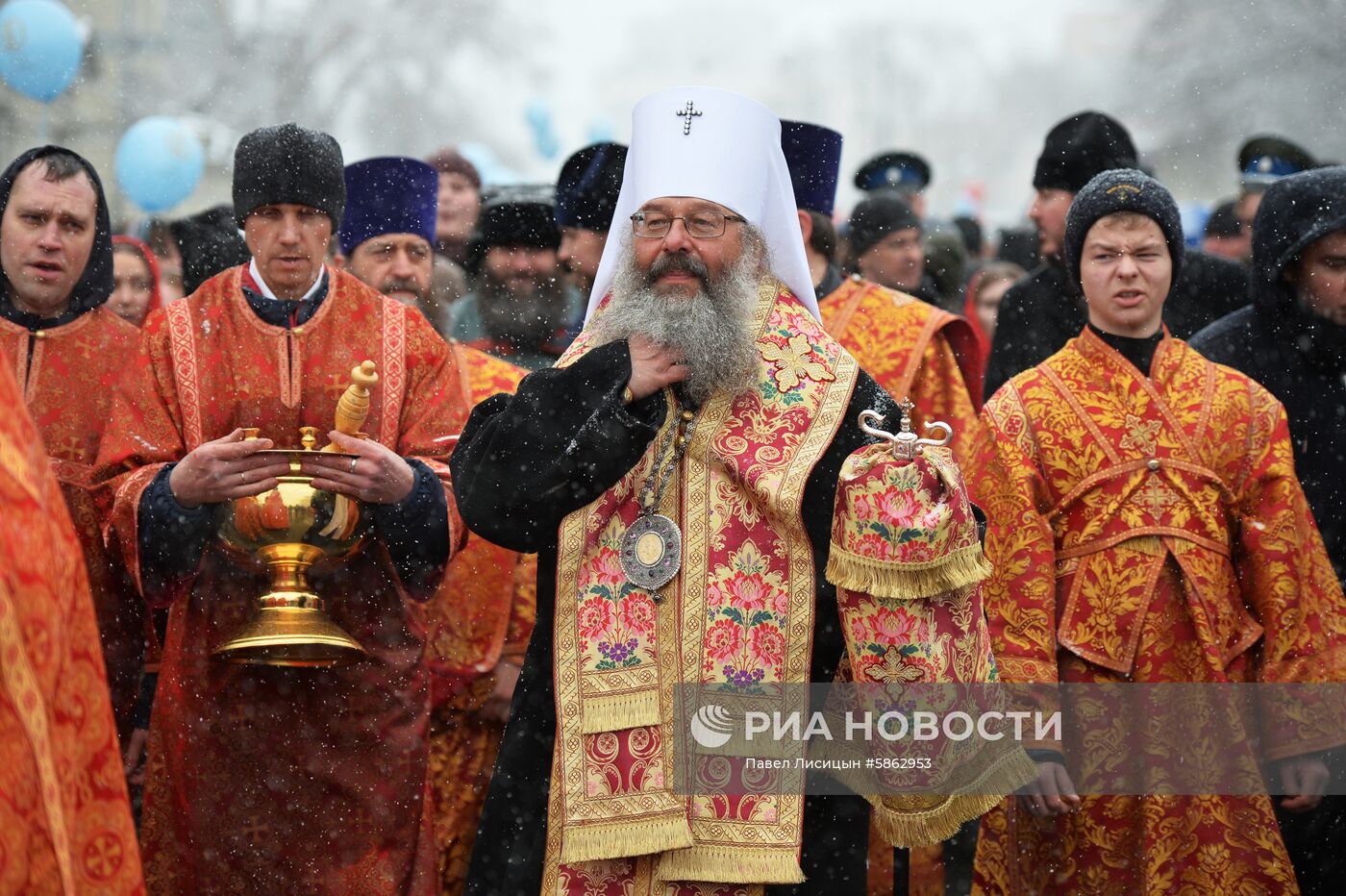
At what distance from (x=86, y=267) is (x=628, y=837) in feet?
8.63

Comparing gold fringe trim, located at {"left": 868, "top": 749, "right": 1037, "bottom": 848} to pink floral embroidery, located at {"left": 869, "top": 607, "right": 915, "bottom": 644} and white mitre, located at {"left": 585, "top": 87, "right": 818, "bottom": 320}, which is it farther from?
white mitre, located at {"left": 585, "top": 87, "right": 818, "bottom": 320}

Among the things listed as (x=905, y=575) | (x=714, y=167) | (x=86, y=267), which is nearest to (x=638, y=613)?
(x=905, y=575)

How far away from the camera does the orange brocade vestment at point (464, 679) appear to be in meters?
5.98

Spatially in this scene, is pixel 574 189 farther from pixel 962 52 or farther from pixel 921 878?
pixel 962 52

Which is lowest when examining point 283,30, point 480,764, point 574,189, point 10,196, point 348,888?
point 348,888

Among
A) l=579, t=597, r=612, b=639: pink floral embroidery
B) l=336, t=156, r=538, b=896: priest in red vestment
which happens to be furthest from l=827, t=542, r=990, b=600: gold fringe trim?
l=336, t=156, r=538, b=896: priest in red vestment

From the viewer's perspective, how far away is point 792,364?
439 cm

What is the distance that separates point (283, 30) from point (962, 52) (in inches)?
1211

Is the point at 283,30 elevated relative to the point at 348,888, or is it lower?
elevated

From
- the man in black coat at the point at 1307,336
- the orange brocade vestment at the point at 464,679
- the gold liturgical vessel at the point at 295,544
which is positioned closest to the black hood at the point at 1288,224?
the man in black coat at the point at 1307,336

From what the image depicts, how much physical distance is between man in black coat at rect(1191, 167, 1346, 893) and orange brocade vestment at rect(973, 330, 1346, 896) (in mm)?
714

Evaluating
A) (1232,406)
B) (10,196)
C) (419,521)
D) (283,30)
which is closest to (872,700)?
(419,521)

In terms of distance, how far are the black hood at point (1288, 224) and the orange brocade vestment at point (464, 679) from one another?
253 cm

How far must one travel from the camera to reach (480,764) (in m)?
6.06
